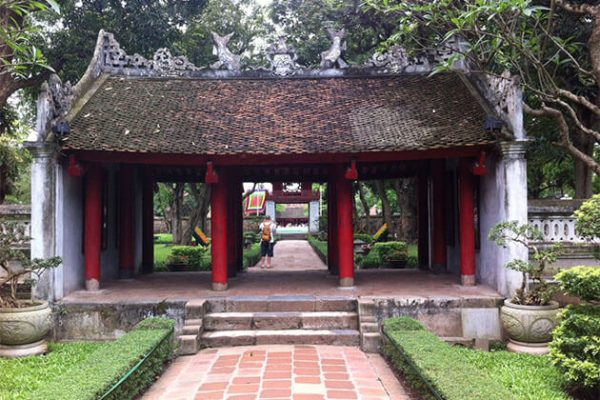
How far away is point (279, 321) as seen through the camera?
7.93 m

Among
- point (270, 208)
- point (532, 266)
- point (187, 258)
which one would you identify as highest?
point (270, 208)

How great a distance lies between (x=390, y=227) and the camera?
24328 mm

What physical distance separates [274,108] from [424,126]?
10.5 feet

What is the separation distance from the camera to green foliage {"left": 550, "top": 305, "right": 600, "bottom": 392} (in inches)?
203

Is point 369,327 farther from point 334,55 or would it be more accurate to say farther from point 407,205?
point 407,205

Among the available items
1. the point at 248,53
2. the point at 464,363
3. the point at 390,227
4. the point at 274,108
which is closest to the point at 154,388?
the point at 464,363

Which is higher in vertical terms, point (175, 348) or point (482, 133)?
point (482, 133)

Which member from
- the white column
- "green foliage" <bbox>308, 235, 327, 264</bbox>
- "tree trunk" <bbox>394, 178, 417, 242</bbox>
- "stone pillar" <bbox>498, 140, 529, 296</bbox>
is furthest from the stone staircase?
"tree trunk" <bbox>394, 178, 417, 242</bbox>

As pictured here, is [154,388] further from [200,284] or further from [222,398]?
[200,284]

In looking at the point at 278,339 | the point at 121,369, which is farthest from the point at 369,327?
the point at 121,369

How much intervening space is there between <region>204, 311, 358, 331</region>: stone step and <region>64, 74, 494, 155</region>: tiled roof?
2.83 m

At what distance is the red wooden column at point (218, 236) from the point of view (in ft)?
30.7

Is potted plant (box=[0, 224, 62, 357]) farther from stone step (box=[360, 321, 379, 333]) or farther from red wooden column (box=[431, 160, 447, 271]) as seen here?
red wooden column (box=[431, 160, 447, 271])

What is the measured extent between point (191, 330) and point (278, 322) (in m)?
1.39
